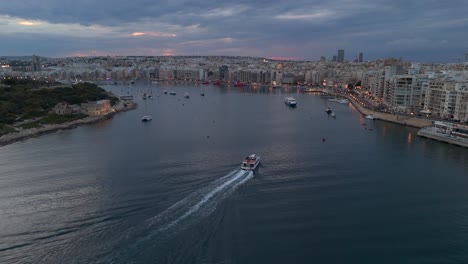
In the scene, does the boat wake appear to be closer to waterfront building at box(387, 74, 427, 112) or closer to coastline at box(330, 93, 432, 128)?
coastline at box(330, 93, 432, 128)

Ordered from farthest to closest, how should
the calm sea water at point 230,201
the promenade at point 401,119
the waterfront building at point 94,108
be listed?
the waterfront building at point 94,108 < the promenade at point 401,119 < the calm sea water at point 230,201

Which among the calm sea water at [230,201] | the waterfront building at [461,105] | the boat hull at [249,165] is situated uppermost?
the waterfront building at [461,105]

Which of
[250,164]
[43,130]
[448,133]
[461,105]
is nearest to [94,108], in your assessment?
[43,130]

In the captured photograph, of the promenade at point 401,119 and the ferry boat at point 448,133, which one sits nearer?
the ferry boat at point 448,133

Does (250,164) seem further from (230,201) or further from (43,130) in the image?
(43,130)

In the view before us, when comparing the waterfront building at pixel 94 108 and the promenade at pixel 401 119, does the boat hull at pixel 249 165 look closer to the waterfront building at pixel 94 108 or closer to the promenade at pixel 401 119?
the promenade at pixel 401 119

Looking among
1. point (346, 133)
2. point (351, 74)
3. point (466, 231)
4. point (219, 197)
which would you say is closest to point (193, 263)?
point (219, 197)

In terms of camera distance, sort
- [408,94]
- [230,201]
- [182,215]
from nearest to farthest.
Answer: [182,215] < [230,201] < [408,94]

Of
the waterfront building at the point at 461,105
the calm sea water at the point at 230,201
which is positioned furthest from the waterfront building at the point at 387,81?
the calm sea water at the point at 230,201
